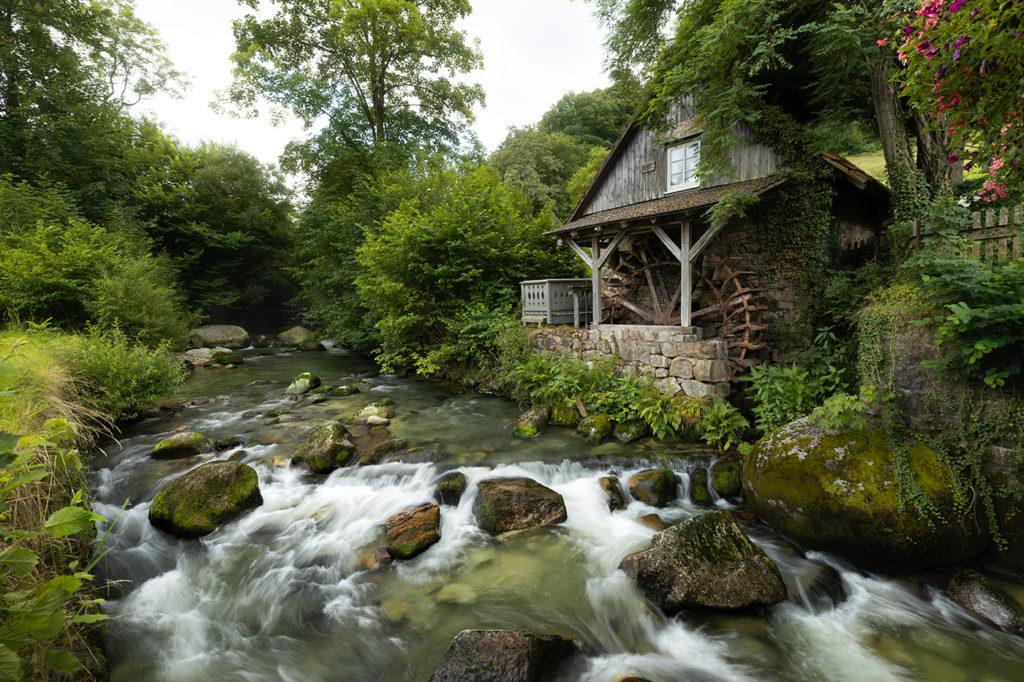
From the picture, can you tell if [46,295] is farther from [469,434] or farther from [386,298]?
[469,434]

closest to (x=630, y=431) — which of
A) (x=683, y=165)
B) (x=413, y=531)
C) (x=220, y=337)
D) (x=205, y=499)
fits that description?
(x=413, y=531)

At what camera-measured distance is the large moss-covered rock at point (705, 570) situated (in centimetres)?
345

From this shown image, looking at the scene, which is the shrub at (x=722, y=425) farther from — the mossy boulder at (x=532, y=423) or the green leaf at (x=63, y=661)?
the green leaf at (x=63, y=661)

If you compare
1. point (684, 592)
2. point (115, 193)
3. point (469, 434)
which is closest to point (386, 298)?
point (469, 434)

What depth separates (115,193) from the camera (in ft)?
48.9

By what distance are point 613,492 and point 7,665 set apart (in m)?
4.89

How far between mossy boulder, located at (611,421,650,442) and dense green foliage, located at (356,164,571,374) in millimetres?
4723

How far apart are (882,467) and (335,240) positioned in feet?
56.1

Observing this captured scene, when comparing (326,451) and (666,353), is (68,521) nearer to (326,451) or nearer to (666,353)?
(326,451)

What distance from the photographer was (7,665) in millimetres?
1163

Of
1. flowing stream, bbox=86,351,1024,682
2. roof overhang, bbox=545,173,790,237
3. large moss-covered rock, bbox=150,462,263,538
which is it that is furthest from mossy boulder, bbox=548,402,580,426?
large moss-covered rock, bbox=150,462,263,538

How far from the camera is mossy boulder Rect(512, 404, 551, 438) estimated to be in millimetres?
7000

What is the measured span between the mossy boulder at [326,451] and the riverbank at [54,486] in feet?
7.35

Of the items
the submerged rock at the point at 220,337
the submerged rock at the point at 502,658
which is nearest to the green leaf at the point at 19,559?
the submerged rock at the point at 502,658
